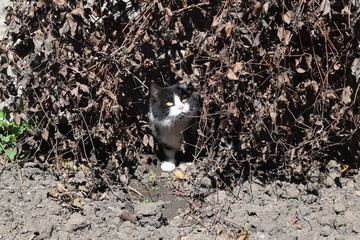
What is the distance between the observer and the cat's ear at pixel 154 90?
3554 millimetres

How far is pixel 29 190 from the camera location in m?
3.16

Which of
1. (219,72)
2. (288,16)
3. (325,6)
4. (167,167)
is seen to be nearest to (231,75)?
(219,72)

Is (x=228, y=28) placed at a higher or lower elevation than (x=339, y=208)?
higher

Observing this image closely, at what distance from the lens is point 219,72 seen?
2912 mm

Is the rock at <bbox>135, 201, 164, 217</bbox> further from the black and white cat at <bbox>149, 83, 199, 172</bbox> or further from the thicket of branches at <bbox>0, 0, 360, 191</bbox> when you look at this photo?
the black and white cat at <bbox>149, 83, 199, 172</bbox>

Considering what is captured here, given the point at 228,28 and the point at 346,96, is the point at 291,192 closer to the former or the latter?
the point at 346,96

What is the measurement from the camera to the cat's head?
11.5ft

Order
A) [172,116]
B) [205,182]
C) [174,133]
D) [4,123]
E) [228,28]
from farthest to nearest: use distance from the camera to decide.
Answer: [174,133]
[172,116]
[4,123]
[205,182]
[228,28]

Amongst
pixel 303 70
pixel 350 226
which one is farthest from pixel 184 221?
pixel 303 70

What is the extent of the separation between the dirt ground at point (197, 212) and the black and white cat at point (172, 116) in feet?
1.72

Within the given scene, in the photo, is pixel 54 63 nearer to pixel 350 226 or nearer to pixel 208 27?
pixel 208 27

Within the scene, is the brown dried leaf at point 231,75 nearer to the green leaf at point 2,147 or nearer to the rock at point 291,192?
the rock at point 291,192

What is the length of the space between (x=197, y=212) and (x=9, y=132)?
171 centimetres

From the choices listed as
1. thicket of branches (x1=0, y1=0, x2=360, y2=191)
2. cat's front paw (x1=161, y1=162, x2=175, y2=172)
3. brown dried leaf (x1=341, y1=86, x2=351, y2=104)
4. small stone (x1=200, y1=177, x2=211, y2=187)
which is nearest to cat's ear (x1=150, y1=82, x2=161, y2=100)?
thicket of branches (x1=0, y1=0, x2=360, y2=191)
